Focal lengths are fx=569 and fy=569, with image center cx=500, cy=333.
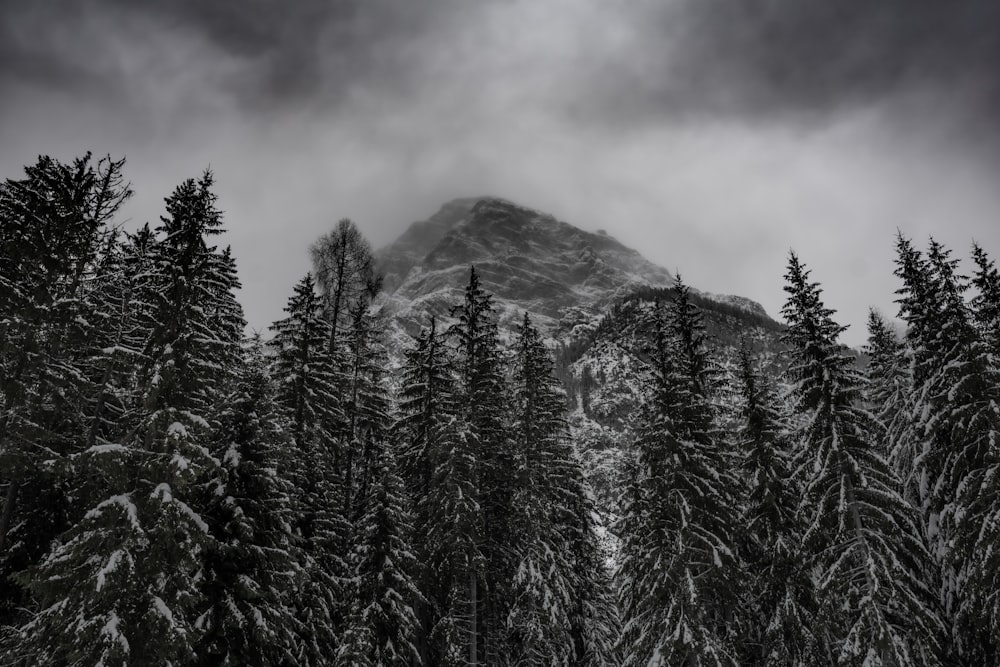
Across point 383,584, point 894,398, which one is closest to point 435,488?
point 383,584

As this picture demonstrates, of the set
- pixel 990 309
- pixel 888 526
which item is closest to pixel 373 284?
pixel 888 526

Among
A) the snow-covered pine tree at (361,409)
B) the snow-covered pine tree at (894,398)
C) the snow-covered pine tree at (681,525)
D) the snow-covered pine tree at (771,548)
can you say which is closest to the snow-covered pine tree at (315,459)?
the snow-covered pine tree at (361,409)

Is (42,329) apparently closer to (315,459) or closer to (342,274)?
(315,459)

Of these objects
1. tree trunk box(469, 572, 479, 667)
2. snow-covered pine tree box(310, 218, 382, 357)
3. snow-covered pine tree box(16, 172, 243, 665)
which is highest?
snow-covered pine tree box(310, 218, 382, 357)

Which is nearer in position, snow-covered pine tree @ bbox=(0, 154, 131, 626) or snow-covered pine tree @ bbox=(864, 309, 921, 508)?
snow-covered pine tree @ bbox=(0, 154, 131, 626)

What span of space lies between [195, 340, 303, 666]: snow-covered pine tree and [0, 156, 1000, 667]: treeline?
8cm

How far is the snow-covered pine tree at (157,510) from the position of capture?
12.4 metres

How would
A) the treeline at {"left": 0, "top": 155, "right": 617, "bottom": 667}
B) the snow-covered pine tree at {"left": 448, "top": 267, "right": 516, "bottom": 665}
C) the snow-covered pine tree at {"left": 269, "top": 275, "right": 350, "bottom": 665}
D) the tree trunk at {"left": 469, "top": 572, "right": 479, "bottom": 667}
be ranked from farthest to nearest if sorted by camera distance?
the snow-covered pine tree at {"left": 448, "top": 267, "right": 516, "bottom": 665}, the tree trunk at {"left": 469, "top": 572, "right": 479, "bottom": 667}, the snow-covered pine tree at {"left": 269, "top": 275, "right": 350, "bottom": 665}, the treeline at {"left": 0, "top": 155, "right": 617, "bottom": 667}

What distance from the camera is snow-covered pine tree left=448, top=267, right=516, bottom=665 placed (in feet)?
77.7

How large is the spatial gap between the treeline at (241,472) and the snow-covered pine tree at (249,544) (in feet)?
0.22

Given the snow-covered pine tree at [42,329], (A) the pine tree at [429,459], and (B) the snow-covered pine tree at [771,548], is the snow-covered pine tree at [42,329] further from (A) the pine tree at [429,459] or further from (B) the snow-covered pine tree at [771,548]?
(B) the snow-covered pine tree at [771,548]

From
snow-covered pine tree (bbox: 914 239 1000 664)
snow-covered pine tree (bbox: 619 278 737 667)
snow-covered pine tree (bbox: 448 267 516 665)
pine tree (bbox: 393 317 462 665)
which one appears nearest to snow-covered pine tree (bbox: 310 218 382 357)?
pine tree (bbox: 393 317 462 665)

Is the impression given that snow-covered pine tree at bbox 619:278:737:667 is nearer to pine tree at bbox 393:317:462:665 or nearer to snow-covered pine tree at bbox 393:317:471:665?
pine tree at bbox 393:317:462:665

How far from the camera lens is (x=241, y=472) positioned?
17.5 m
